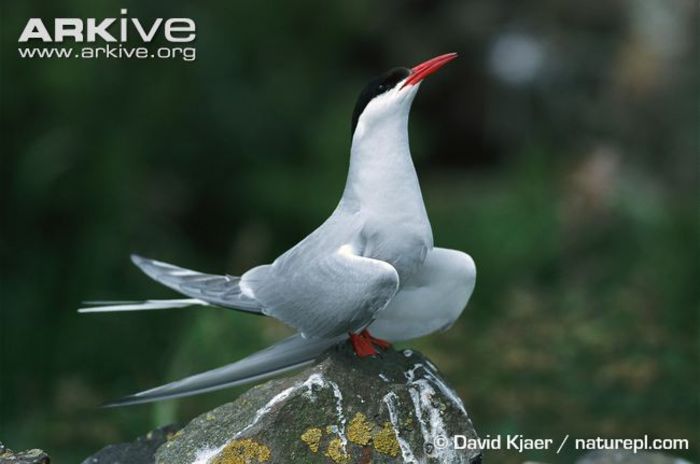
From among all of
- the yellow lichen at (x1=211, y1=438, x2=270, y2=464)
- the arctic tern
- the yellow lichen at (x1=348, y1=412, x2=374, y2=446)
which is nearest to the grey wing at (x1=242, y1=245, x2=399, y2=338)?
the arctic tern

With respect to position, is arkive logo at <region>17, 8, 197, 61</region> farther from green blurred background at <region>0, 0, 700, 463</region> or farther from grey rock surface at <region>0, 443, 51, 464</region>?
grey rock surface at <region>0, 443, 51, 464</region>

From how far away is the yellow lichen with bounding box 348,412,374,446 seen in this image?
10.2 feet

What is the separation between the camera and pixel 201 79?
24.9 ft

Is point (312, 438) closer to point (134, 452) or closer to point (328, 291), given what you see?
point (328, 291)

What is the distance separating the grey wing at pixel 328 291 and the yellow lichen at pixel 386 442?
0.30m

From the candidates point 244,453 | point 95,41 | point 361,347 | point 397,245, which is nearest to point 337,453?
point 244,453

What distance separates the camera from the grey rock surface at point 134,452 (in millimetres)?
3348

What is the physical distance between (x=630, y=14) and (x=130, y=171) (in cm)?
586

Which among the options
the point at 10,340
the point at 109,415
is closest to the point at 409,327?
the point at 109,415

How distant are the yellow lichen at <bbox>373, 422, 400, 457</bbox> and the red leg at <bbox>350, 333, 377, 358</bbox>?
26 centimetres

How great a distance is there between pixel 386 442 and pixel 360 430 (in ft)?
0.26

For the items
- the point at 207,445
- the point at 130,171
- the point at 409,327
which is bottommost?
the point at 207,445

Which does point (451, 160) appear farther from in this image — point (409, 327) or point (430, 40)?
point (409, 327)

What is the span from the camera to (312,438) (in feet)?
10.1
